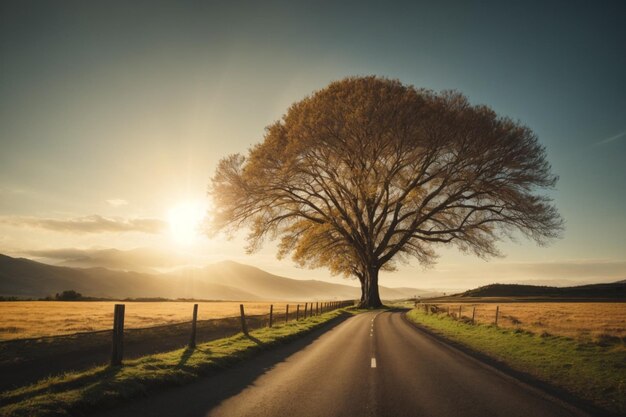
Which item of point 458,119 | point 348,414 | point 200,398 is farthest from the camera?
point 458,119

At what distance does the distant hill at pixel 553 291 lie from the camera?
66.6m

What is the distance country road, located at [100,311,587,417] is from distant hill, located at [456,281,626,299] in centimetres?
6815

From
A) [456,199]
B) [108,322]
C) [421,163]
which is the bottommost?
[108,322]

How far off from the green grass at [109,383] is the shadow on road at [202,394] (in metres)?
0.28

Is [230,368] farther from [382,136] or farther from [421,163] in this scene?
[421,163]

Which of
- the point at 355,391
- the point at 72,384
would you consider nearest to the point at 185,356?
the point at 72,384

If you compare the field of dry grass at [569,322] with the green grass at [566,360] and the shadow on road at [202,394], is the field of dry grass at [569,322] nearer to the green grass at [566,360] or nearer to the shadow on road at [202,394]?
the green grass at [566,360]

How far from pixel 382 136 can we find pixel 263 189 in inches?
486

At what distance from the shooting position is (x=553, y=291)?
7438 cm

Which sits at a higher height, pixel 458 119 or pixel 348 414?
pixel 458 119

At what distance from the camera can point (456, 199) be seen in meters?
38.8

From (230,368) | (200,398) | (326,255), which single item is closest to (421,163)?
(326,255)

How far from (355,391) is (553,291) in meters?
81.4

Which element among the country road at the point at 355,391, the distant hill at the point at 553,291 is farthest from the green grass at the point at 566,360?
the distant hill at the point at 553,291
